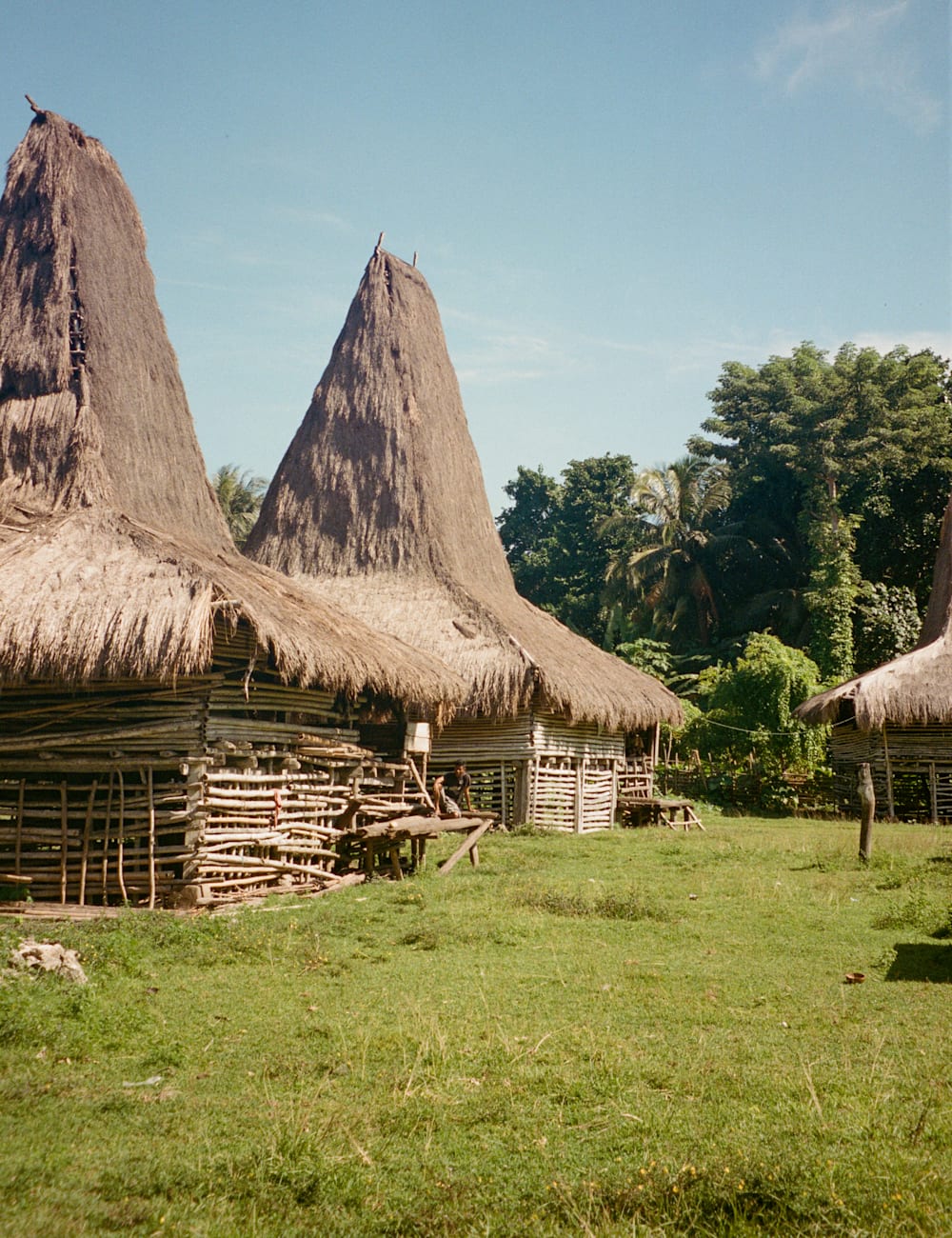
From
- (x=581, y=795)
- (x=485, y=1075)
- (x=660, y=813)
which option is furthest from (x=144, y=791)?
(x=660, y=813)

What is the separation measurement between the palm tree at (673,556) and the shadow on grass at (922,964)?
91.2ft

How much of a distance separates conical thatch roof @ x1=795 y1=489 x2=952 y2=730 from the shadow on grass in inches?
501

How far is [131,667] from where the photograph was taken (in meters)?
9.67

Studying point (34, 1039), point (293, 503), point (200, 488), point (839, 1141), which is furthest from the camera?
point (293, 503)

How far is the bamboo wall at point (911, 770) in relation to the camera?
20.5 meters

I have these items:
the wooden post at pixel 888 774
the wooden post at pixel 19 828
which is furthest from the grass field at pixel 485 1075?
the wooden post at pixel 888 774

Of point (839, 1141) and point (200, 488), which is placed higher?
point (200, 488)

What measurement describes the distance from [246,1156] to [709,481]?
115 ft

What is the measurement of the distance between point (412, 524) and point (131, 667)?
10775 mm

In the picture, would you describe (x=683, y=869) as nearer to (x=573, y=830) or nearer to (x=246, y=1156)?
(x=573, y=830)

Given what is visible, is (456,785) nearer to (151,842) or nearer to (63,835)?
(151,842)

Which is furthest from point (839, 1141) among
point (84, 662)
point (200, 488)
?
point (200, 488)

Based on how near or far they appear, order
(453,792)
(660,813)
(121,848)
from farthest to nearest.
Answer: (660,813)
(453,792)
(121,848)

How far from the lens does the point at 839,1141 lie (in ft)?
13.7
